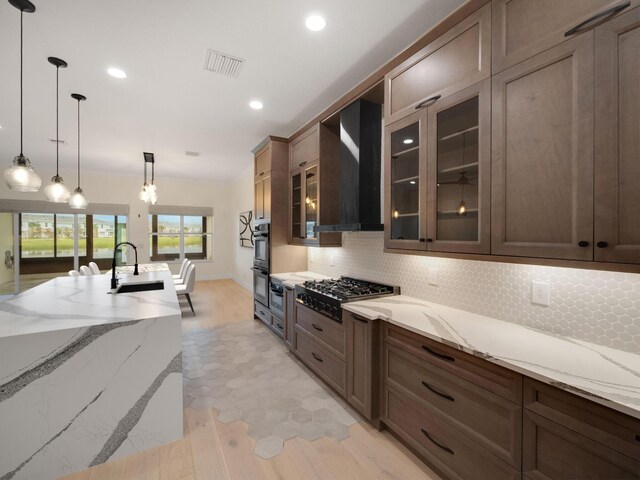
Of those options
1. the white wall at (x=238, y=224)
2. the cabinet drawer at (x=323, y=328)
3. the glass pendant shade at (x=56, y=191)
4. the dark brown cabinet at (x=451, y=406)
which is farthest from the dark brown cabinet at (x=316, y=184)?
the white wall at (x=238, y=224)

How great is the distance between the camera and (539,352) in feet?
4.48

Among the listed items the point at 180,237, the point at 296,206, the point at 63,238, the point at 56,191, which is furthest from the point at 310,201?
the point at 63,238

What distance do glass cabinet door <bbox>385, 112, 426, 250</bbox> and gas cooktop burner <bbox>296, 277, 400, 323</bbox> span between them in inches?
21.8

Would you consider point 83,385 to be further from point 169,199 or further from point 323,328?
point 169,199

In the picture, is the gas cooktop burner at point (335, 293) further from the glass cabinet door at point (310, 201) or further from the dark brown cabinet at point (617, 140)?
the dark brown cabinet at point (617, 140)

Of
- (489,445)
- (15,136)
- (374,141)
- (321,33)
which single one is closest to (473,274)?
(489,445)

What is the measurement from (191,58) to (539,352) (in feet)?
10.6

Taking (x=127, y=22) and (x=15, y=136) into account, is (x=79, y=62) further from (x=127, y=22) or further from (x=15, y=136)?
(x=15, y=136)

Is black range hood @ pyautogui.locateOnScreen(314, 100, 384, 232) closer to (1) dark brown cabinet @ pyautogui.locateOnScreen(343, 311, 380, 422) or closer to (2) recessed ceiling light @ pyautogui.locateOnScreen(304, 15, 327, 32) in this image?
(2) recessed ceiling light @ pyautogui.locateOnScreen(304, 15, 327, 32)

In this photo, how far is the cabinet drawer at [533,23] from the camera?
122cm

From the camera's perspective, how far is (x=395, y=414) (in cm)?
195

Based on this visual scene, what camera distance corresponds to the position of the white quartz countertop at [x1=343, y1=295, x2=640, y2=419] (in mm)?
1053

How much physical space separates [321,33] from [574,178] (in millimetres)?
1931

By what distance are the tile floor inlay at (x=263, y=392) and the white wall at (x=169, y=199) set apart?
4.17 meters
